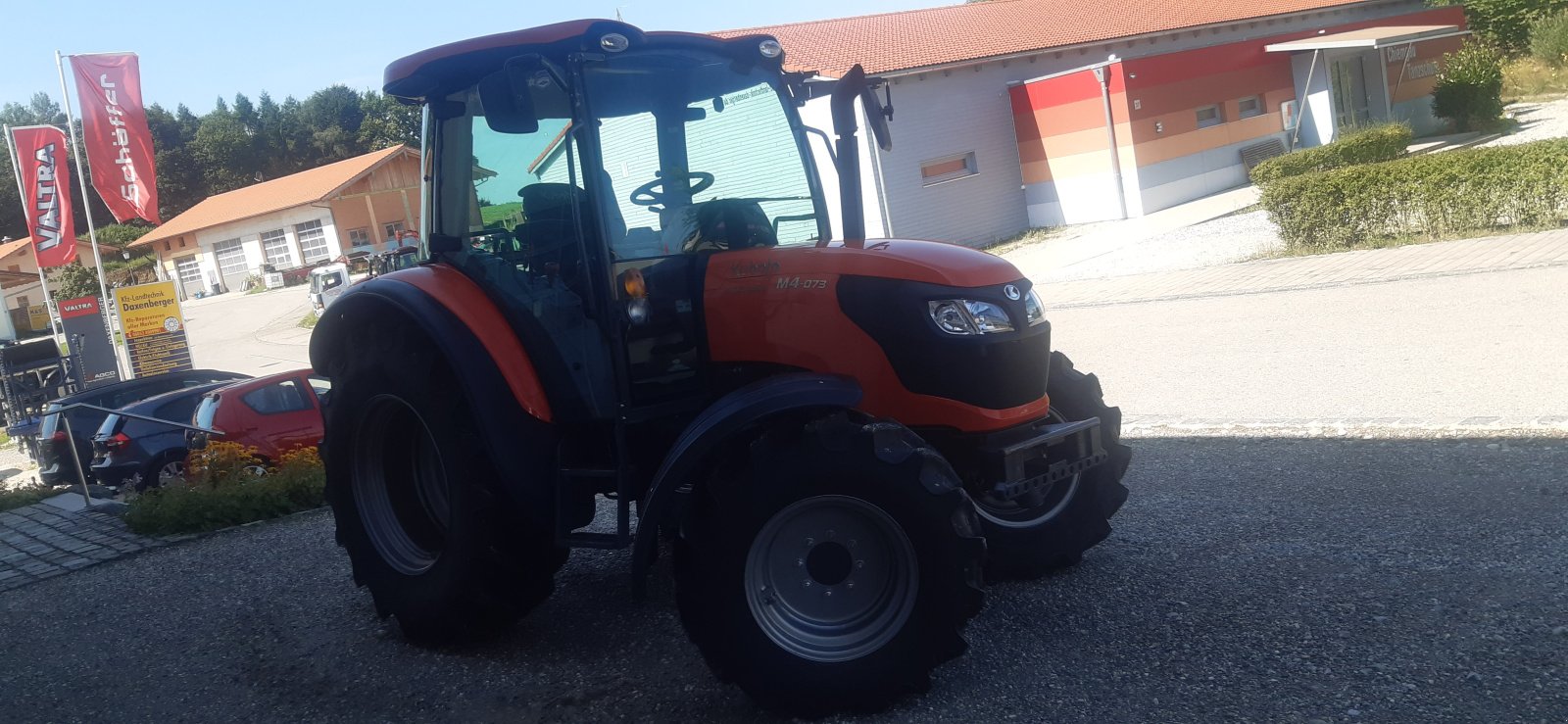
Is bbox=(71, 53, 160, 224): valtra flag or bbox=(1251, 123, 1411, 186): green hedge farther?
bbox=(1251, 123, 1411, 186): green hedge

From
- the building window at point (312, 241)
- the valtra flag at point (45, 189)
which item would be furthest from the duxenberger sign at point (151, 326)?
the building window at point (312, 241)

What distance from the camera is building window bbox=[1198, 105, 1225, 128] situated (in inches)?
1072

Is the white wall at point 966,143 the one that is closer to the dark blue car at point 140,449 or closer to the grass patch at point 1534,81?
the grass patch at point 1534,81

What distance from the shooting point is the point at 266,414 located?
1338 centimetres

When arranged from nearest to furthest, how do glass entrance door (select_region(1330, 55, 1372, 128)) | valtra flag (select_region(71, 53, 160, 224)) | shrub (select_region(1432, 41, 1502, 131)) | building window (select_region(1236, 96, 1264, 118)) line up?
1. valtra flag (select_region(71, 53, 160, 224))
2. building window (select_region(1236, 96, 1264, 118))
3. shrub (select_region(1432, 41, 1502, 131))
4. glass entrance door (select_region(1330, 55, 1372, 128))

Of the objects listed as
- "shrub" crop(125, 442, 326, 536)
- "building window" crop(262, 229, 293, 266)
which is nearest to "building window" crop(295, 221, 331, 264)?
"building window" crop(262, 229, 293, 266)

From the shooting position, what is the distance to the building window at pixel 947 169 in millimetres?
26422

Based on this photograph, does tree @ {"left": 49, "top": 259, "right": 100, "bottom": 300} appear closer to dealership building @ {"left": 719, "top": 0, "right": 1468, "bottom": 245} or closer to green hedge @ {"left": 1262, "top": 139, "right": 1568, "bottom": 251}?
dealership building @ {"left": 719, "top": 0, "right": 1468, "bottom": 245}

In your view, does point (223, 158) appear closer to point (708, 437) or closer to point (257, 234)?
point (257, 234)

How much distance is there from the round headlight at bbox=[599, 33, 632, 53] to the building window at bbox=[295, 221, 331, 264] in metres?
55.8

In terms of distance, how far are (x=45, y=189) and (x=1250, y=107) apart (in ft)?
81.6

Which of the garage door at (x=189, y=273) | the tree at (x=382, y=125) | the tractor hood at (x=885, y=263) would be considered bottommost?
the tractor hood at (x=885, y=263)

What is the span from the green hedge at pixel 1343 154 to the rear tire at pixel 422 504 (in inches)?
733

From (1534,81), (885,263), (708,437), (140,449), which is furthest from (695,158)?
(1534,81)
